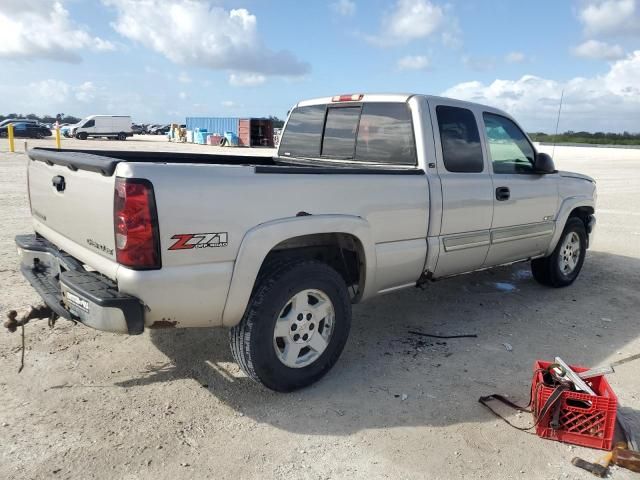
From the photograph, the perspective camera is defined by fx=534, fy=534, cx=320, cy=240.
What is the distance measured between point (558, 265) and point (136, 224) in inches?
193

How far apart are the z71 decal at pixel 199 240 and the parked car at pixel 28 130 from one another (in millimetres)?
46973

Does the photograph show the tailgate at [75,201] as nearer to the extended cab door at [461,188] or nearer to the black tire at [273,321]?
the black tire at [273,321]

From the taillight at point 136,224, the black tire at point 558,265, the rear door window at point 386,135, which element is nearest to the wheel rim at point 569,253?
the black tire at point 558,265

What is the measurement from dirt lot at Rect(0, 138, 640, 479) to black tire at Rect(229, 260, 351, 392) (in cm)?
16

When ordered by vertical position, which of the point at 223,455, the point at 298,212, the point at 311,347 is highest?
the point at 298,212

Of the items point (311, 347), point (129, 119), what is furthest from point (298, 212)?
point (129, 119)

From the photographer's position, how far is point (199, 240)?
2908mm

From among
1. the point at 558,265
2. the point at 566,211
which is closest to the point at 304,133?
the point at 566,211

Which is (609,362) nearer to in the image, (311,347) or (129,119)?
(311,347)

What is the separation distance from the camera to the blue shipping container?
45.9 metres

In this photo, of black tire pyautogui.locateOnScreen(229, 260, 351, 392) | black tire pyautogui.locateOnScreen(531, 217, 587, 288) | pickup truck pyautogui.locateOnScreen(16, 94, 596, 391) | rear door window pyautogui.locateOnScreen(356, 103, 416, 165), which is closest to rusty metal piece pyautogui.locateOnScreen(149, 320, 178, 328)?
pickup truck pyautogui.locateOnScreen(16, 94, 596, 391)

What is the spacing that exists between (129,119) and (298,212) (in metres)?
48.5

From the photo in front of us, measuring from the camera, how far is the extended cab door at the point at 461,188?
14.2ft

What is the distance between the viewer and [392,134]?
176 inches
